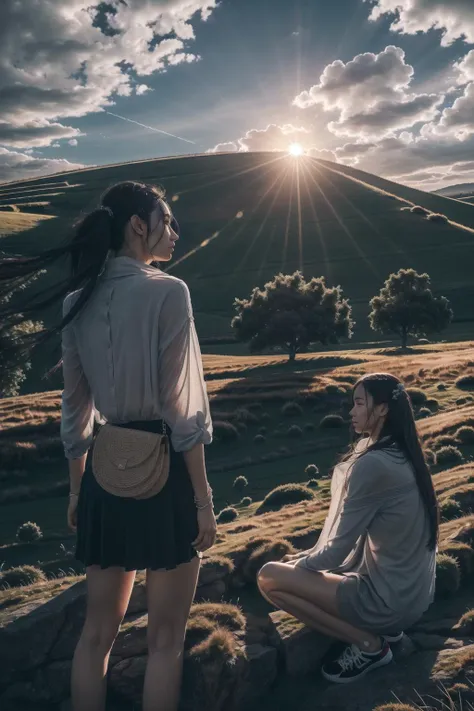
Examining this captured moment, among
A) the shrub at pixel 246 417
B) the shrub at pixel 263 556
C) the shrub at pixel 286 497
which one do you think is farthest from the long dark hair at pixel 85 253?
the shrub at pixel 246 417

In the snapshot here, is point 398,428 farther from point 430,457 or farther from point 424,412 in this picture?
point 424,412

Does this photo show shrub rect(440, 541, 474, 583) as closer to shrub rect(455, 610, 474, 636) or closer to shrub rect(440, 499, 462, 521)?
shrub rect(455, 610, 474, 636)

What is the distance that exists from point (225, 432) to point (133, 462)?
90.8ft

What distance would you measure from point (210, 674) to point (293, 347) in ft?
190

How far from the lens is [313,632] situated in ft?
19.2

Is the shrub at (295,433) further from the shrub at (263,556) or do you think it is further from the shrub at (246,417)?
the shrub at (263,556)

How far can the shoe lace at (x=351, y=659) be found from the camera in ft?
17.7

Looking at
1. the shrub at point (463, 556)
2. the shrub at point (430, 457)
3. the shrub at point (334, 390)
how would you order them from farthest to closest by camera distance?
the shrub at point (334, 390) → the shrub at point (430, 457) → the shrub at point (463, 556)

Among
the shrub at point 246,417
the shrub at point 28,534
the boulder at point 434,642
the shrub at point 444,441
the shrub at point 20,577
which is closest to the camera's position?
the boulder at point 434,642

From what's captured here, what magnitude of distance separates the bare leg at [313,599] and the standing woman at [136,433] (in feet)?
5.78

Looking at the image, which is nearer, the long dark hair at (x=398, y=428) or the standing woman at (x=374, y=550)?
the standing woman at (x=374, y=550)

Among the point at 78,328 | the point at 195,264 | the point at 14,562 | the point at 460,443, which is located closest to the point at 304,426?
the point at 460,443

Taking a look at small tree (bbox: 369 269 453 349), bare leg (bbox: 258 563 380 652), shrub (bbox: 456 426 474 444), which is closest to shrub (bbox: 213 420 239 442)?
shrub (bbox: 456 426 474 444)

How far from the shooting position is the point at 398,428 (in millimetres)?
5527
